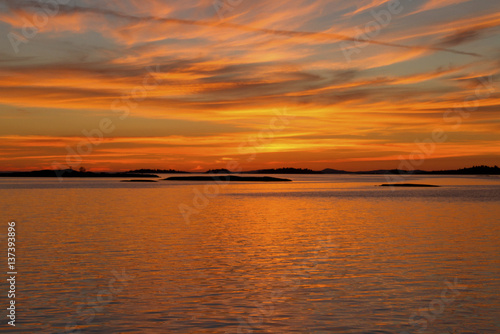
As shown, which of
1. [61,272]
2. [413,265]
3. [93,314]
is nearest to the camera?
[93,314]

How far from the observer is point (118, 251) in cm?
3434

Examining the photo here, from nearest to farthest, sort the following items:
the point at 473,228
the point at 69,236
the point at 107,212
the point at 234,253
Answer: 1. the point at 234,253
2. the point at 69,236
3. the point at 473,228
4. the point at 107,212

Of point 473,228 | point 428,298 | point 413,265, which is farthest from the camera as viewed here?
point 473,228

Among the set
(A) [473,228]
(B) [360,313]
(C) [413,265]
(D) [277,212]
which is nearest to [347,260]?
(C) [413,265]

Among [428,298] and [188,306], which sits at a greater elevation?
[188,306]

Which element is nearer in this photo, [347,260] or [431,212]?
[347,260]

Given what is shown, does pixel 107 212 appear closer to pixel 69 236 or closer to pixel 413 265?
pixel 69 236

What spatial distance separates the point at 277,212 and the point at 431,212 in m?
20.7

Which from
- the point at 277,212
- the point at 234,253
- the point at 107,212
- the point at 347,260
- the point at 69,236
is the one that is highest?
the point at 107,212

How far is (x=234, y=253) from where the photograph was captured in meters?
34.0

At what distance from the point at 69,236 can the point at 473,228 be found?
123ft

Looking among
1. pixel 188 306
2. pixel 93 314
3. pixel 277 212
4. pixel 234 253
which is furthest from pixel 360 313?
pixel 277 212

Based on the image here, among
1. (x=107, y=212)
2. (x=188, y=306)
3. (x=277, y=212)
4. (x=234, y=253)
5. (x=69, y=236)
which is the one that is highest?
(x=107, y=212)

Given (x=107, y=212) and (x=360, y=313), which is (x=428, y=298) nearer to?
(x=360, y=313)
